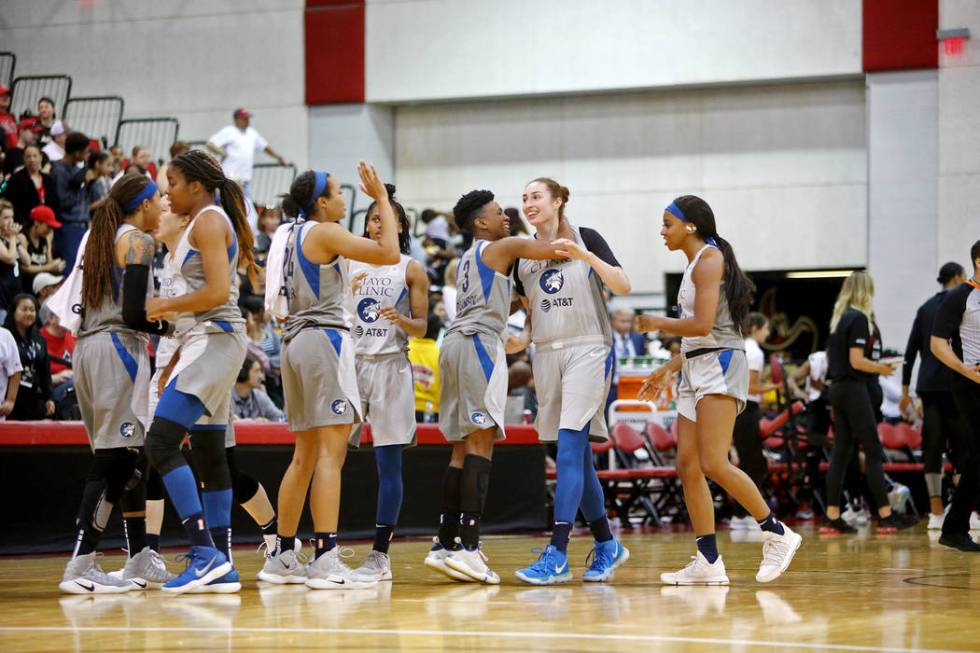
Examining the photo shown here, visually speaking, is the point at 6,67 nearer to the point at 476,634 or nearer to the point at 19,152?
the point at 19,152

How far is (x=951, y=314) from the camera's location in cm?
862

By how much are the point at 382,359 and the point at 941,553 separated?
3807mm

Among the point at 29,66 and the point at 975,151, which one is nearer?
the point at 975,151

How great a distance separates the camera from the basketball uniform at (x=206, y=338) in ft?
19.7

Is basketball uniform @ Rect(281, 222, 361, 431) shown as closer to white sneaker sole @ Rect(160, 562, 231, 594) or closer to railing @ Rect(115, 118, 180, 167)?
white sneaker sole @ Rect(160, 562, 231, 594)

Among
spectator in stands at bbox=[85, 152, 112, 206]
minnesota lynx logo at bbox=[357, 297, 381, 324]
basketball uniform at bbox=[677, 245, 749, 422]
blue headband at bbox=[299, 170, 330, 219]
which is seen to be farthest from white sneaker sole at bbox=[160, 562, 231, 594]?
spectator in stands at bbox=[85, 152, 112, 206]

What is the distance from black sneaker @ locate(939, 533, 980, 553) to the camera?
8484 millimetres

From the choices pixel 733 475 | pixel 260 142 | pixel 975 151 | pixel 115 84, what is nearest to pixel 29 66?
pixel 115 84

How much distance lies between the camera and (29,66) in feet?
68.9

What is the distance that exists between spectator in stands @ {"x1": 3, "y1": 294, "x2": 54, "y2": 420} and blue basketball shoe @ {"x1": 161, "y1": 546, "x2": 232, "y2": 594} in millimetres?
4237

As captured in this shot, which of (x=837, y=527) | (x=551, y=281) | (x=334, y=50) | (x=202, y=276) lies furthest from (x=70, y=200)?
(x=551, y=281)

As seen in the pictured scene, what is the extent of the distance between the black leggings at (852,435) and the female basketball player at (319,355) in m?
5.36

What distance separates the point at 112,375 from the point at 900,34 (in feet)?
47.0

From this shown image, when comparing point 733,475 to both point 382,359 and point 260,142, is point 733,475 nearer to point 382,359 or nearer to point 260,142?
point 382,359
